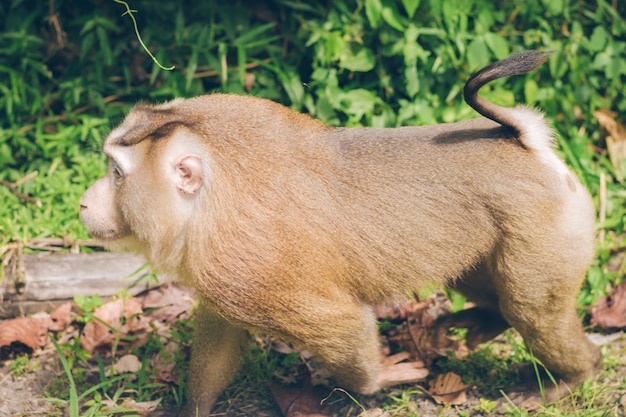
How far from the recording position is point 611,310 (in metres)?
5.26

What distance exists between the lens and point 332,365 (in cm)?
410

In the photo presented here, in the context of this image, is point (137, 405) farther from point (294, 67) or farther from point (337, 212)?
point (294, 67)

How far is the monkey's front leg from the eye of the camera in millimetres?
4410

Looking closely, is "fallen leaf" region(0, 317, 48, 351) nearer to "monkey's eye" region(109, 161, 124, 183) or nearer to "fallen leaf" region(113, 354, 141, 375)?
"fallen leaf" region(113, 354, 141, 375)

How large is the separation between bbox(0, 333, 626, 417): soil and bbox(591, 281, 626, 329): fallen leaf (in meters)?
0.37

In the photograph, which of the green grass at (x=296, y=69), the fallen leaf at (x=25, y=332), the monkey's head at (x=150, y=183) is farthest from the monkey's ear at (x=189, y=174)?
the green grass at (x=296, y=69)

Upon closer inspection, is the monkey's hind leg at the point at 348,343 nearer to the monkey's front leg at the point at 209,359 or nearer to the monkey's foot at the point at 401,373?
the monkey's foot at the point at 401,373

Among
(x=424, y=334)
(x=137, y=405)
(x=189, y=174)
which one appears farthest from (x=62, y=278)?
(x=424, y=334)

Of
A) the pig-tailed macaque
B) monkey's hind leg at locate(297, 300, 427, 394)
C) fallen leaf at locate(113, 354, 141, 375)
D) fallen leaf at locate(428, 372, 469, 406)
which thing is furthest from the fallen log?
fallen leaf at locate(428, 372, 469, 406)

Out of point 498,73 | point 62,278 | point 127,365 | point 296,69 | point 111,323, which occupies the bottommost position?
point 127,365

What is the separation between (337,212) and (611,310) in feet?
7.54

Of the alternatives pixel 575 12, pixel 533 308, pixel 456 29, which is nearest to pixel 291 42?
pixel 456 29

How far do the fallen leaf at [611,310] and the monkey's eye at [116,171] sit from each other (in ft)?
10.2

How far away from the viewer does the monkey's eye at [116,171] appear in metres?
3.93
